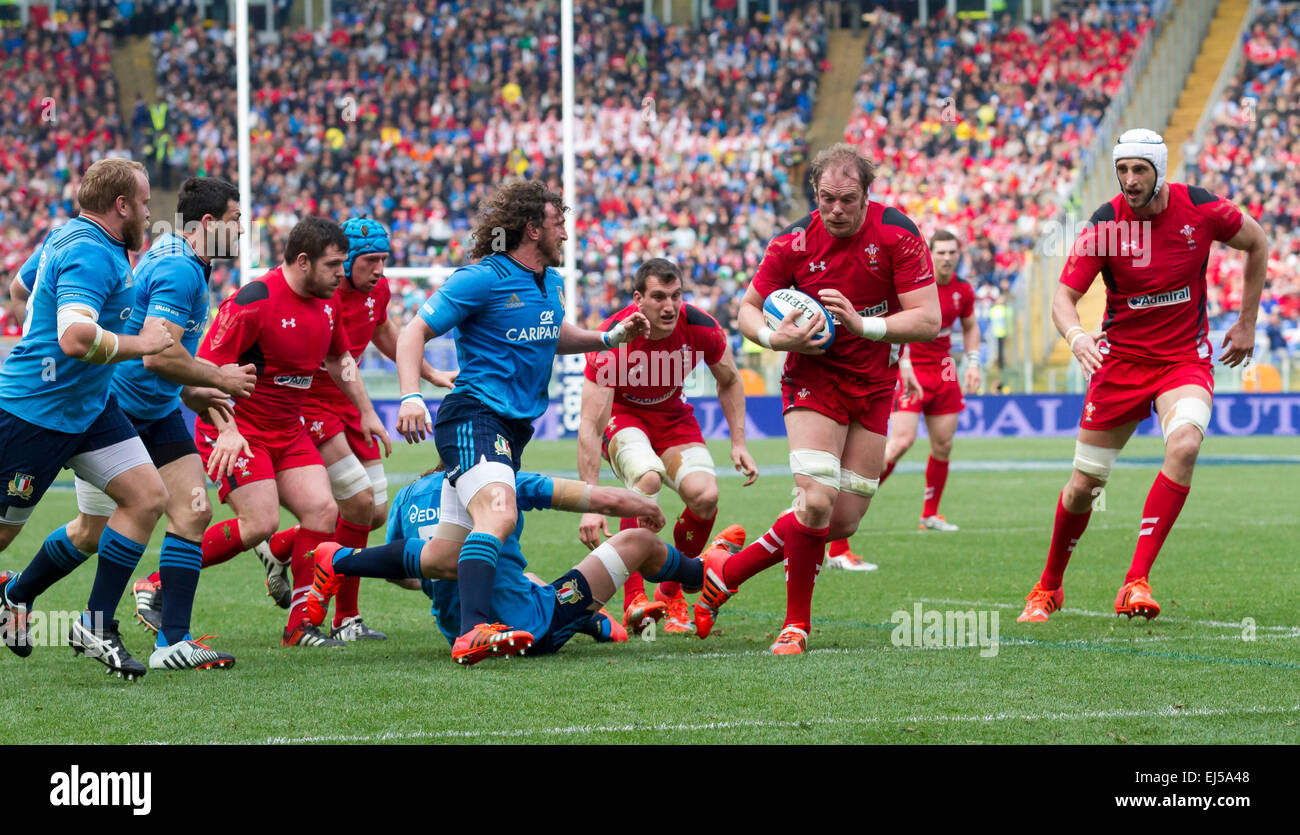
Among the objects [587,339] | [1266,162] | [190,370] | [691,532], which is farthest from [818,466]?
[1266,162]

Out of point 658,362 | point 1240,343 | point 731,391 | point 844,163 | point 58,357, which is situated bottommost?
point 731,391

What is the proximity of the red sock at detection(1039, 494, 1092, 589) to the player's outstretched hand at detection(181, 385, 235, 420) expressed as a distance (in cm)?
422

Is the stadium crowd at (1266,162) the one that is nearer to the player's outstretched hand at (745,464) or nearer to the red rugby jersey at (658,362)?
the red rugby jersey at (658,362)

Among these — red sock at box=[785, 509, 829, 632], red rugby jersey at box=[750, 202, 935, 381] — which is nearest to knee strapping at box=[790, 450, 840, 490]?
red sock at box=[785, 509, 829, 632]

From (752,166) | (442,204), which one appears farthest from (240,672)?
(752,166)

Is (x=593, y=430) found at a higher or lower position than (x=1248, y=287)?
lower

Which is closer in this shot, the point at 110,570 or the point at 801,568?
the point at 110,570

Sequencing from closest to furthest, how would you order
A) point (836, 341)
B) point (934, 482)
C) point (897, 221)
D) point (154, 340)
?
point (154, 340), point (897, 221), point (836, 341), point (934, 482)

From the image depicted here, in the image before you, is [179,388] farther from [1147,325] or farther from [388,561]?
[1147,325]

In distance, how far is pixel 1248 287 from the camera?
7.96 m

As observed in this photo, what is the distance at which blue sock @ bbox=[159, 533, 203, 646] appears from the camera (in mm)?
6695

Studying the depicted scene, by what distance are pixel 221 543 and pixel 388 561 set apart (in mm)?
1464

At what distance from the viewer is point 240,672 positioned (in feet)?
21.3

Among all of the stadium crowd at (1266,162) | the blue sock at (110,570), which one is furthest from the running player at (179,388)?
the stadium crowd at (1266,162)
